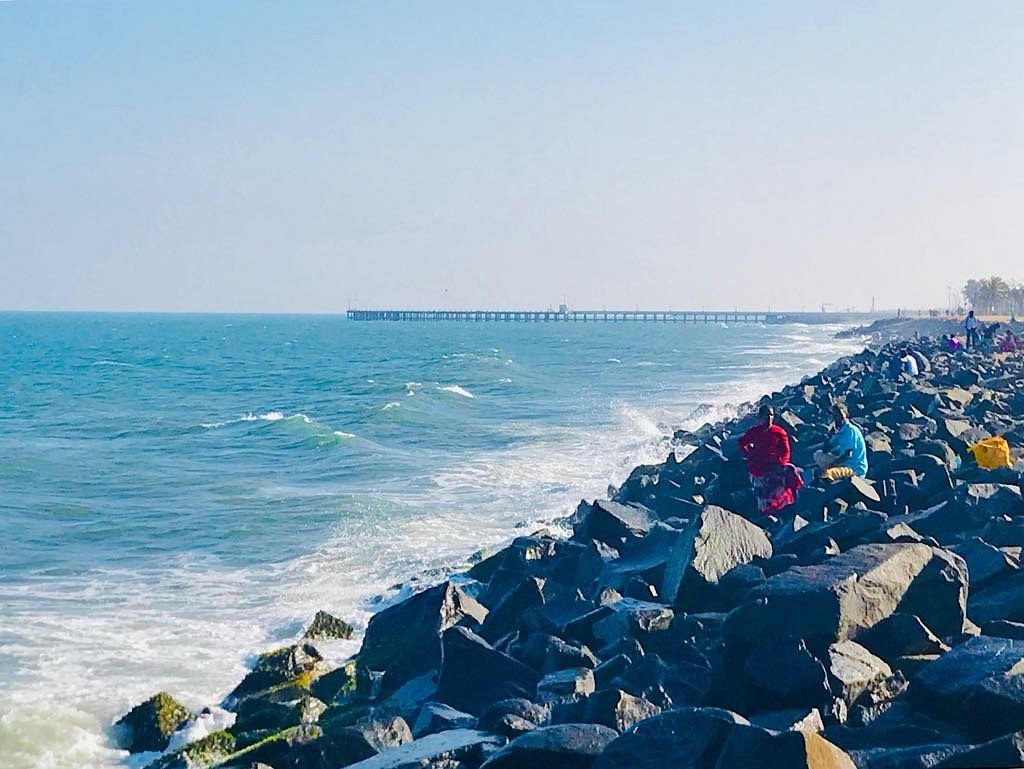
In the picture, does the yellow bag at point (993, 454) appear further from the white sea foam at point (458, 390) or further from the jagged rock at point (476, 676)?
the white sea foam at point (458, 390)

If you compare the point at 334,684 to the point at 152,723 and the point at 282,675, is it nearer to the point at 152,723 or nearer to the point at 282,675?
the point at 282,675

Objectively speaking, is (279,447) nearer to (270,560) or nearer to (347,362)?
(270,560)

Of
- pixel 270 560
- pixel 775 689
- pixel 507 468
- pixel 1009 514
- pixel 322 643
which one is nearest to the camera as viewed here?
pixel 775 689

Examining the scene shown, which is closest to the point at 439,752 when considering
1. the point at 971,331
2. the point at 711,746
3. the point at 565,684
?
the point at 565,684

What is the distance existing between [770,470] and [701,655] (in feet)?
13.7

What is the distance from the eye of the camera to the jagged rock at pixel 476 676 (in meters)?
6.64

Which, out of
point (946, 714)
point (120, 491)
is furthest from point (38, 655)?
point (120, 491)

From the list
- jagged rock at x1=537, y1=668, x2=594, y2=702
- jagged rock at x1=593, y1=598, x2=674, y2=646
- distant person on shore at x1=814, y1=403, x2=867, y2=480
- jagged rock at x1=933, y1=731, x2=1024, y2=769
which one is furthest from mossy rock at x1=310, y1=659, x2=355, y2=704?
jagged rock at x1=933, y1=731, x2=1024, y2=769

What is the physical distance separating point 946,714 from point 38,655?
26.5 ft

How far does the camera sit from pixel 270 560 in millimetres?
13633

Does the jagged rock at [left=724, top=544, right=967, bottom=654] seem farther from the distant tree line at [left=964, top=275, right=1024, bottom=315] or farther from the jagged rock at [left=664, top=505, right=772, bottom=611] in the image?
the distant tree line at [left=964, top=275, right=1024, bottom=315]

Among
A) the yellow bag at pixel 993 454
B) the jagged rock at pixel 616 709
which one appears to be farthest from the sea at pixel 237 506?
the yellow bag at pixel 993 454

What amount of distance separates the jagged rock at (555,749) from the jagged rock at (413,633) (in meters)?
3.42

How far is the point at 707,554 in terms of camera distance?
750cm
